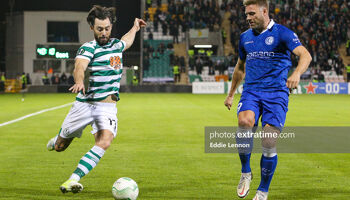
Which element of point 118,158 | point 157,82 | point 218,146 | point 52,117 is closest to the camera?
point 118,158

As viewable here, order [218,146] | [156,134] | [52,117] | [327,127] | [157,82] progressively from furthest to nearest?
1. [157,82]
2. [52,117]
3. [327,127]
4. [156,134]
5. [218,146]

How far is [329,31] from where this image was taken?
153 ft

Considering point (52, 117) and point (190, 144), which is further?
point (52, 117)

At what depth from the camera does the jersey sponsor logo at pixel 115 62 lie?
6.65m

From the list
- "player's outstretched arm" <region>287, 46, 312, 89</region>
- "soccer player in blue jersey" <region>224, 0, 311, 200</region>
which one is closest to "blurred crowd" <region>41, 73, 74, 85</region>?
"soccer player in blue jersey" <region>224, 0, 311, 200</region>

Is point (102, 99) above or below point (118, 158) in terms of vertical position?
above

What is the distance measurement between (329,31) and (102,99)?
1682 inches

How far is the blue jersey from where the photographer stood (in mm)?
6348

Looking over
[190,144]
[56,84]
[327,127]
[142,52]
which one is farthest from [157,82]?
[190,144]

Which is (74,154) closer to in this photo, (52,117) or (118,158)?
(118,158)

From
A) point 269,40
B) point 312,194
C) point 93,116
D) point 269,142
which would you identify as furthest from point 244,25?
point 269,142

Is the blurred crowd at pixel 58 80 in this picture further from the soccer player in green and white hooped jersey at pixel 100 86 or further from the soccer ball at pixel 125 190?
the soccer ball at pixel 125 190

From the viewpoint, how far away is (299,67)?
19.5ft

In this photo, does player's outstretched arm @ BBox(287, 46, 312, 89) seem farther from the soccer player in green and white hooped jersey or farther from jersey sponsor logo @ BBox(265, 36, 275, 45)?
the soccer player in green and white hooped jersey
